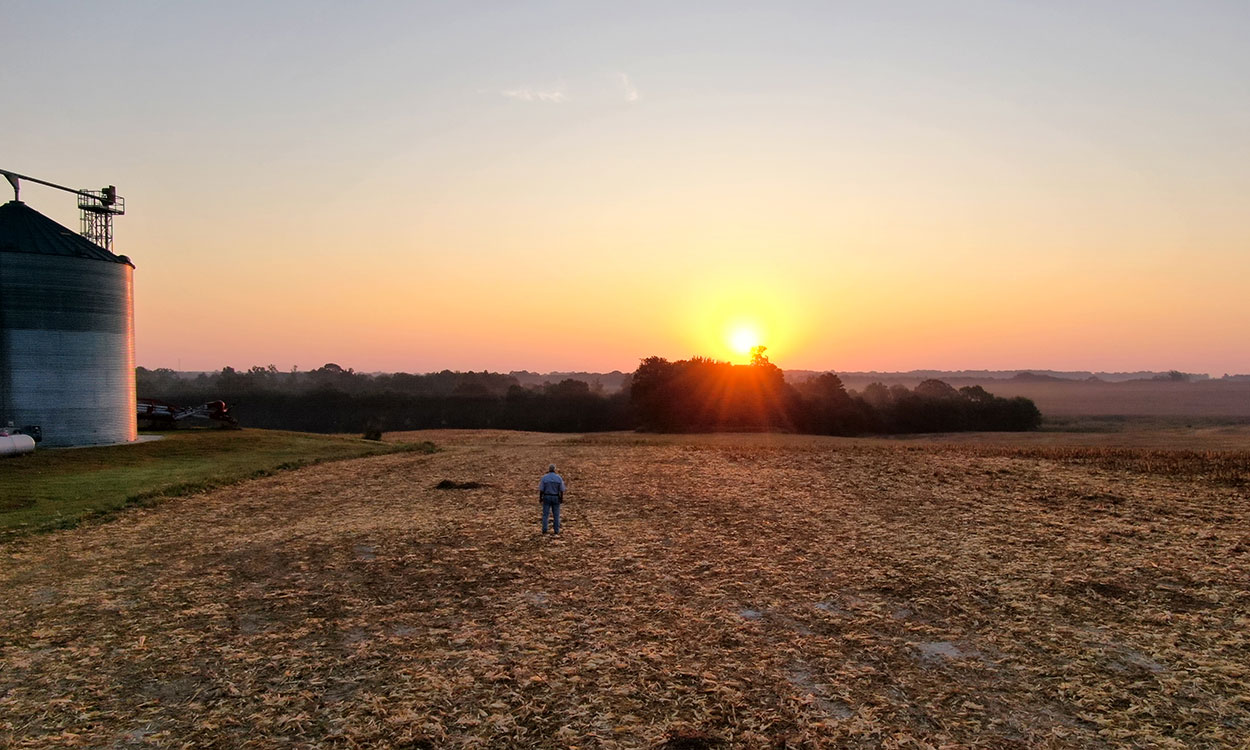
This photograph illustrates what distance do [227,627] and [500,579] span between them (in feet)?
19.6

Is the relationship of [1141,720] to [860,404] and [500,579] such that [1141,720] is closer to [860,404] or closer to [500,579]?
[500,579]

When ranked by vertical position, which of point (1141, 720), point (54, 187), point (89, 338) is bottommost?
point (1141, 720)

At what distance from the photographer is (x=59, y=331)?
141 ft

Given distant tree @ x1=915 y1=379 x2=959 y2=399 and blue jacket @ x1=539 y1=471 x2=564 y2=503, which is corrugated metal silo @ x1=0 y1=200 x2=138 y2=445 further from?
distant tree @ x1=915 y1=379 x2=959 y2=399

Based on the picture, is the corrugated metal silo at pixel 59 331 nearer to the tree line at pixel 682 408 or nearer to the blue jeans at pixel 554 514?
the blue jeans at pixel 554 514

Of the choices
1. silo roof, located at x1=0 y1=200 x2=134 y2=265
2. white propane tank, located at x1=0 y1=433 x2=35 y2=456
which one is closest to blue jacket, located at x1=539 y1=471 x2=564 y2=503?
white propane tank, located at x1=0 y1=433 x2=35 y2=456

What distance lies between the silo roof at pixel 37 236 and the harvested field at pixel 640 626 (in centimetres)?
2528

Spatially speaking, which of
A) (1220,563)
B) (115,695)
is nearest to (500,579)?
(115,695)

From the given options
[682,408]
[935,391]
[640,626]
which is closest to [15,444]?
[640,626]

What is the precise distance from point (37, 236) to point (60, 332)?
19.1ft

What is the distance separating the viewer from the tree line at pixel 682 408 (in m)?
100

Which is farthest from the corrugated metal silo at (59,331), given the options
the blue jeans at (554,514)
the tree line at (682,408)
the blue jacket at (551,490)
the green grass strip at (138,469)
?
the tree line at (682,408)

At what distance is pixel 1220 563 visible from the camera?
19.0 m

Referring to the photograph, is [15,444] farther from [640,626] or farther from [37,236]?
[640,626]
